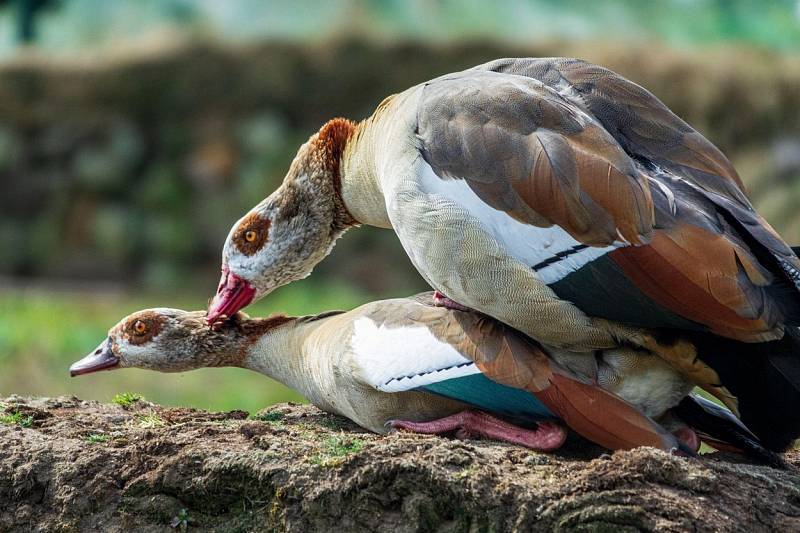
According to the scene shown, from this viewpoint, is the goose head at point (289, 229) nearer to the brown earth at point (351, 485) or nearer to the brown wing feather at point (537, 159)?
the brown wing feather at point (537, 159)

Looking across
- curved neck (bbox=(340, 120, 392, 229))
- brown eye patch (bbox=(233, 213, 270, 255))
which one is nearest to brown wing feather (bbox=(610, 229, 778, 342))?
curved neck (bbox=(340, 120, 392, 229))

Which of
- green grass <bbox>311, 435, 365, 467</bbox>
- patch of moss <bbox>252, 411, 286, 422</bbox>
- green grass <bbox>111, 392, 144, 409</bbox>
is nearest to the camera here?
green grass <bbox>311, 435, 365, 467</bbox>

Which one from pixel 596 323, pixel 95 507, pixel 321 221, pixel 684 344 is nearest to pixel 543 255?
pixel 596 323

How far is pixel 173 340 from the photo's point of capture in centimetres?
533

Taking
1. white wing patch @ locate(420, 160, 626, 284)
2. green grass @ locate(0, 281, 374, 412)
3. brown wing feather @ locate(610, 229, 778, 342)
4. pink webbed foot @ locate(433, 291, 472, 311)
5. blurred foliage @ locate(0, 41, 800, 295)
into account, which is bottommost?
green grass @ locate(0, 281, 374, 412)

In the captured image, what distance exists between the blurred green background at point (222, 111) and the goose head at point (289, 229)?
702 cm

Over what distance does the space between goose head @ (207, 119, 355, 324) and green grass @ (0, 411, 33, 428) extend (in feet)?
3.10

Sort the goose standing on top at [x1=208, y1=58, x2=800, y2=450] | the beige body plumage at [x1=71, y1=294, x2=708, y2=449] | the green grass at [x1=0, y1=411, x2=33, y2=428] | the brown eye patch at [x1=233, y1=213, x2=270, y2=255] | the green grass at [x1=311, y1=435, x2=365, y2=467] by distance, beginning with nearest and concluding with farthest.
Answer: the green grass at [x1=311, y1=435, x2=365, y2=467] → the goose standing on top at [x1=208, y1=58, x2=800, y2=450] → the beige body plumage at [x1=71, y1=294, x2=708, y2=449] → the green grass at [x1=0, y1=411, x2=33, y2=428] → the brown eye patch at [x1=233, y1=213, x2=270, y2=255]

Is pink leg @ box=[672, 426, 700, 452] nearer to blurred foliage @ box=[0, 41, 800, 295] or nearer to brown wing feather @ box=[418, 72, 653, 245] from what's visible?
brown wing feather @ box=[418, 72, 653, 245]

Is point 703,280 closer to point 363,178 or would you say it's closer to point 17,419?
point 363,178

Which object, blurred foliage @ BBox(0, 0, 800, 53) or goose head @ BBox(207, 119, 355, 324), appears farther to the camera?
blurred foliage @ BBox(0, 0, 800, 53)

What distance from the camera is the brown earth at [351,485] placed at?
143 inches

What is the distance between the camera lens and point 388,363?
4.41 metres

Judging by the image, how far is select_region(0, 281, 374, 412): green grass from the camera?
8961mm
